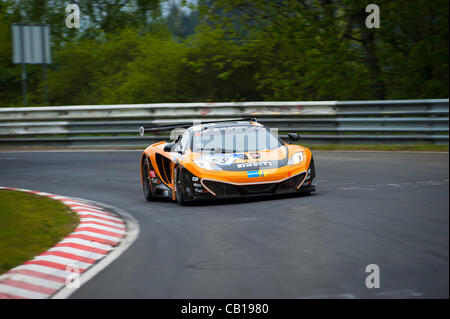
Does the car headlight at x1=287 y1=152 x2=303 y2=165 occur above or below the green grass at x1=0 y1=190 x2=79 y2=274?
above

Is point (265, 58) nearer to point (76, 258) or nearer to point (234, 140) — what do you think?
point (234, 140)

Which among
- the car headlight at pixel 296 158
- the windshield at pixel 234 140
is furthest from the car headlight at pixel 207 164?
the car headlight at pixel 296 158

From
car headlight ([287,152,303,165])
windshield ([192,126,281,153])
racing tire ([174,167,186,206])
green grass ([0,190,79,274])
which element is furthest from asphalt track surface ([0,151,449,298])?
green grass ([0,190,79,274])

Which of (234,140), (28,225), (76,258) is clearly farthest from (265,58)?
(76,258)

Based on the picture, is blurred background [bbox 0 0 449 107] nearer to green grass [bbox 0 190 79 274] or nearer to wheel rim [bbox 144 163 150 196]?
wheel rim [bbox 144 163 150 196]

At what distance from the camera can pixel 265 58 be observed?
22.5 meters

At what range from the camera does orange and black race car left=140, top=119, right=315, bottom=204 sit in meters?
9.73

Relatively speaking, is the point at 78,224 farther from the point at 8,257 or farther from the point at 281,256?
the point at 281,256

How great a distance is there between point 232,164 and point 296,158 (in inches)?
37.9

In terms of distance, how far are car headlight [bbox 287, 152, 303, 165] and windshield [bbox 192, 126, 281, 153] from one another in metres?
0.41

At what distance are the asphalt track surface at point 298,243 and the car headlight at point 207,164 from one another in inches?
21.1

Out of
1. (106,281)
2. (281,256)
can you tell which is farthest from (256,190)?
(106,281)

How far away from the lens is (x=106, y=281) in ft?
19.4
